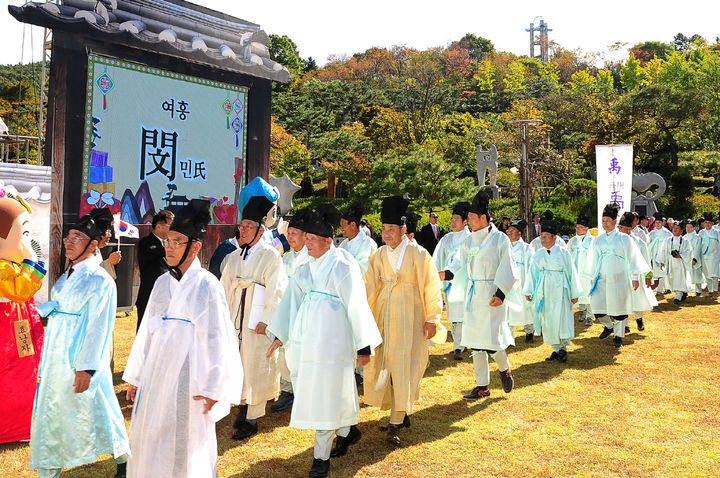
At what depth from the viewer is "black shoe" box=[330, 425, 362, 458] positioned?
4691mm

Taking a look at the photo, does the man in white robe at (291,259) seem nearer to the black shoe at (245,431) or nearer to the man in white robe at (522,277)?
the black shoe at (245,431)

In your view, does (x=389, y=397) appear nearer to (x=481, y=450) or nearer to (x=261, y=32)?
(x=481, y=450)

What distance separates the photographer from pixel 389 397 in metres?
5.11

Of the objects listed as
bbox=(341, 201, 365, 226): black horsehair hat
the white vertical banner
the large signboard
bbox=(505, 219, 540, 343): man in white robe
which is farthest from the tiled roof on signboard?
the white vertical banner

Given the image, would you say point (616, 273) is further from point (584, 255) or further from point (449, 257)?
point (449, 257)

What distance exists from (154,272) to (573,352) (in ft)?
19.4

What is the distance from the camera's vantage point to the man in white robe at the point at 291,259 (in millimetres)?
4584

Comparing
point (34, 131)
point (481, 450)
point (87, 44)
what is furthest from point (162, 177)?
point (34, 131)

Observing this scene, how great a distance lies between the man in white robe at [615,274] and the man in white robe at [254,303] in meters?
5.61

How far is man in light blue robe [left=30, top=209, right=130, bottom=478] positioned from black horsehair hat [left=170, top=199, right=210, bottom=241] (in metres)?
0.84

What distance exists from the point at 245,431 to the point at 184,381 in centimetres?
200

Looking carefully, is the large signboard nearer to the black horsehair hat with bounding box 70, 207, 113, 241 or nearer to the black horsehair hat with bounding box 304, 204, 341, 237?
the black horsehair hat with bounding box 70, 207, 113, 241

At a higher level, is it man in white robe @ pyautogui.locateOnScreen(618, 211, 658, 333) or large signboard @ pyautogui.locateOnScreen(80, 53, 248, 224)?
large signboard @ pyautogui.locateOnScreen(80, 53, 248, 224)

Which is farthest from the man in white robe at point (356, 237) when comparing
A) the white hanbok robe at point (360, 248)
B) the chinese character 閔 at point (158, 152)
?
the chinese character 閔 at point (158, 152)
